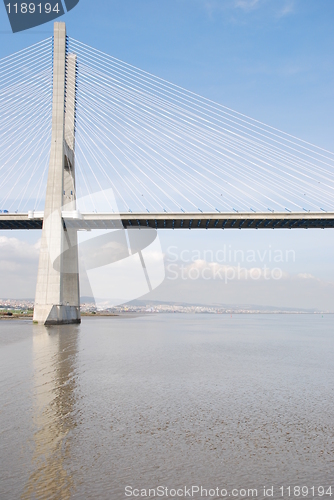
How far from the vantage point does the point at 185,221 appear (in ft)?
153

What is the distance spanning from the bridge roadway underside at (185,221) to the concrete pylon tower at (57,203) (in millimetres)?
1606

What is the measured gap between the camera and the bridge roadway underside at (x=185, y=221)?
4312cm

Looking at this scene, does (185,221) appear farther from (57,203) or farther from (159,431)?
(159,431)

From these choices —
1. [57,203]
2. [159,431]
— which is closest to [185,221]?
[57,203]

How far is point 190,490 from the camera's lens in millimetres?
5781

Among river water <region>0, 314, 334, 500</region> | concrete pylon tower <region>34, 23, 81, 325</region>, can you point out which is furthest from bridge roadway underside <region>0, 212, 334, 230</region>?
river water <region>0, 314, 334, 500</region>

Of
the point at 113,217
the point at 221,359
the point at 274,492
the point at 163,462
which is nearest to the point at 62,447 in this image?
the point at 163,462

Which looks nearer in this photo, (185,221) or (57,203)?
(57,203)

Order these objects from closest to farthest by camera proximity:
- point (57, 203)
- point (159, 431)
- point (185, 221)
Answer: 1. point (159, 431)
2. point (57, 203)
3. point (185, 221)

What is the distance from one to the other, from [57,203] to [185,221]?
13556 millimetres

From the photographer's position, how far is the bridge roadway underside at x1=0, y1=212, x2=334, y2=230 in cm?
4312

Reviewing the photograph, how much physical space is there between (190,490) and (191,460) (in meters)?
1.10

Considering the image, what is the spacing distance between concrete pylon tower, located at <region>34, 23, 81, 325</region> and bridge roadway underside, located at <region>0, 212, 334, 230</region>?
161 centimetres

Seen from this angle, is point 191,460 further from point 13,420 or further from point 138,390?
point 138,390
